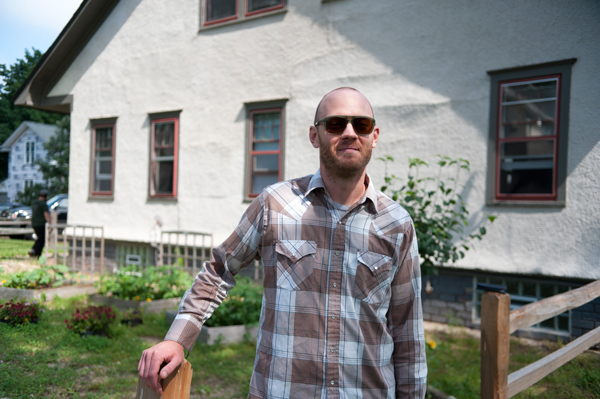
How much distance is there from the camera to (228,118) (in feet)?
31.8

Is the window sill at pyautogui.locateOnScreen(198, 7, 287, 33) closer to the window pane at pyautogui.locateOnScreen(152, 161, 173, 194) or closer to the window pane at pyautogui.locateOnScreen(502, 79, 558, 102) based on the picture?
the window pane at pyautogui.locateOnScreen(152, 161, 173, 194)

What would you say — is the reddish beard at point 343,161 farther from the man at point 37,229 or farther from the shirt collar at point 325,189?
the man at point 37,229

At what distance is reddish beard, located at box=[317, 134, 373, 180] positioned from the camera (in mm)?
2148

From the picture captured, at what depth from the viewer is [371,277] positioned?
2121mm

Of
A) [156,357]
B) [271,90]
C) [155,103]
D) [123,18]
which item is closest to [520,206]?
[271,90]

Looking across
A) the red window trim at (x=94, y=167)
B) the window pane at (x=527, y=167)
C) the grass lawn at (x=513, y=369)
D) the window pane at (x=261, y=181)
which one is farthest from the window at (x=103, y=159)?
the window pane at (x=527, y=167)

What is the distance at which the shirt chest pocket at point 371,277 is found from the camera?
2.11 meters

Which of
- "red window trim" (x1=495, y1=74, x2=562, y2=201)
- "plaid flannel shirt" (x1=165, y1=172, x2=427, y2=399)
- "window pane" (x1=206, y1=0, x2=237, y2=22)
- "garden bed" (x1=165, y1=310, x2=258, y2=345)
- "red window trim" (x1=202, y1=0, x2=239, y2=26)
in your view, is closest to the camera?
"plaid flannel shirt" (x1=165, y1=172, x2=427, y2=399)

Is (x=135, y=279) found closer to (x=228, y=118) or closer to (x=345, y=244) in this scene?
(x=228, y=118)

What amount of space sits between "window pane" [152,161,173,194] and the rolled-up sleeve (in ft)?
28.7

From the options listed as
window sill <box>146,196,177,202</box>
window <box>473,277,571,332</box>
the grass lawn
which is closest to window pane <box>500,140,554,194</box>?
window <box>473,277,571,332</box>

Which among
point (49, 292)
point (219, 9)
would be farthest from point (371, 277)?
point (219, 9)

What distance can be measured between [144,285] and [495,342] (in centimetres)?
617

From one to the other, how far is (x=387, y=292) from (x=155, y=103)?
9604 millimetres
